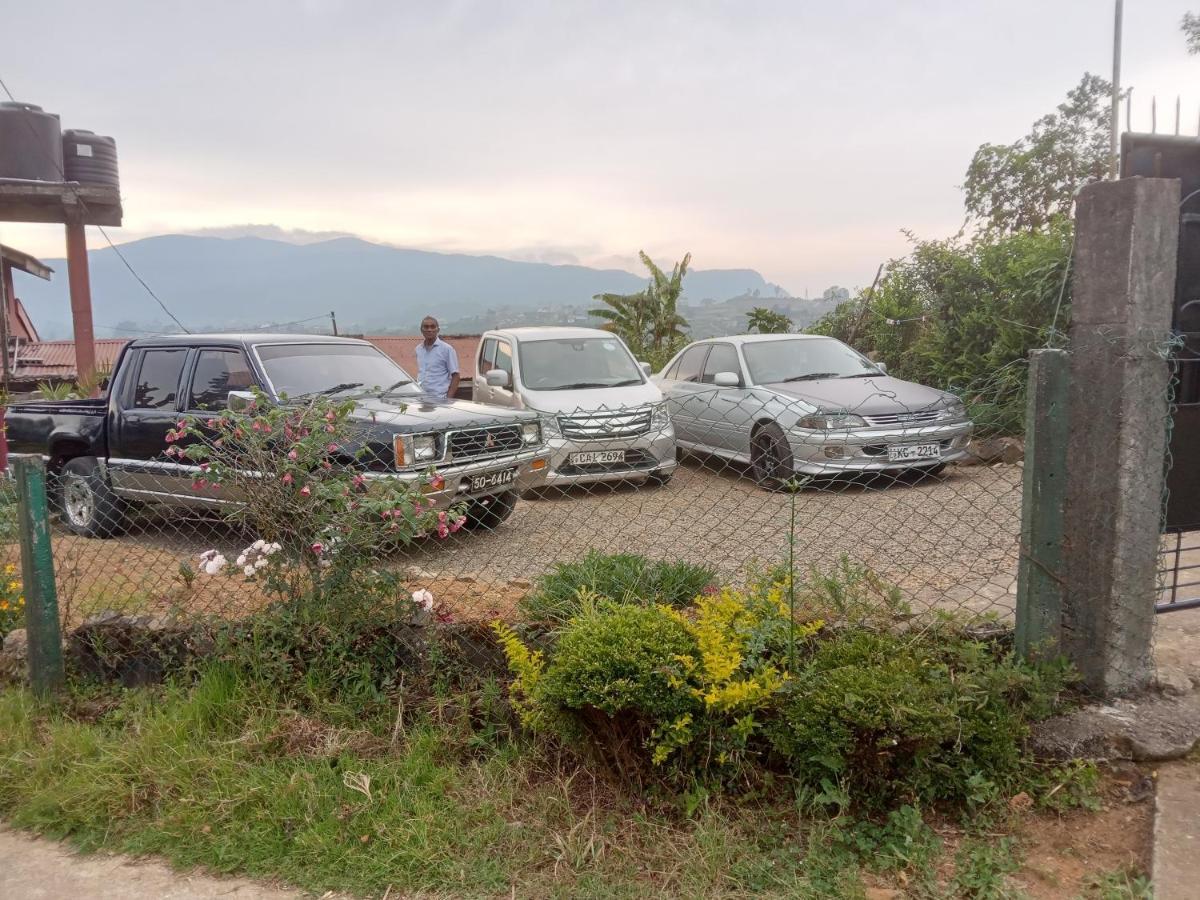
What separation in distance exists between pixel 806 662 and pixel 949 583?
1786 millimetres

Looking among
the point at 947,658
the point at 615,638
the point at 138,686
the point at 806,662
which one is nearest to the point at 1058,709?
the point at 947,658

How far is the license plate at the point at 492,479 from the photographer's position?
241 inches

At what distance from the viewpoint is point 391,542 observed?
3.61m

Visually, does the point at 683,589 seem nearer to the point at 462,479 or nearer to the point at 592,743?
the point at 592,743

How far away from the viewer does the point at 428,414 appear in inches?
249

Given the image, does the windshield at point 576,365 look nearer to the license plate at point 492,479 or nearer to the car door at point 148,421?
the license plate at point 492,479

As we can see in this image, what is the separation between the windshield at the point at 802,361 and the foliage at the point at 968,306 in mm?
1401

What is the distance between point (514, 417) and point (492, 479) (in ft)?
2.27

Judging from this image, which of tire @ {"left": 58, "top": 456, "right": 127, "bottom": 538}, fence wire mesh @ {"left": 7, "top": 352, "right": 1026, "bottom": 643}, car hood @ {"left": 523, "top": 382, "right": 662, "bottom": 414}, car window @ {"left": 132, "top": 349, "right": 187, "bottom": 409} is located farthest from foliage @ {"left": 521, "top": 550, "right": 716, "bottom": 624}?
tire @ {"left": 58, "top": 456, "right": 127, "bottom": 538}

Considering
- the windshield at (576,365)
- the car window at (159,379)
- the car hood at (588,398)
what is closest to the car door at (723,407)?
the car hood at (588,398)

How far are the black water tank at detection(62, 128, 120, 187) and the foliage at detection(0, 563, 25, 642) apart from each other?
17597mm

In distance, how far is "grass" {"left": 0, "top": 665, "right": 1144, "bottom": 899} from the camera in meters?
2.54

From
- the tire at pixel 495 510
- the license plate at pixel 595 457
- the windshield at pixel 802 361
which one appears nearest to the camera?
the tire at pixel 495 510

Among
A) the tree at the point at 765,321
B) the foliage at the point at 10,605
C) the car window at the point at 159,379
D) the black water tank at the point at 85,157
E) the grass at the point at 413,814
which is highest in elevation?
the black water tank at the point at 85,157
